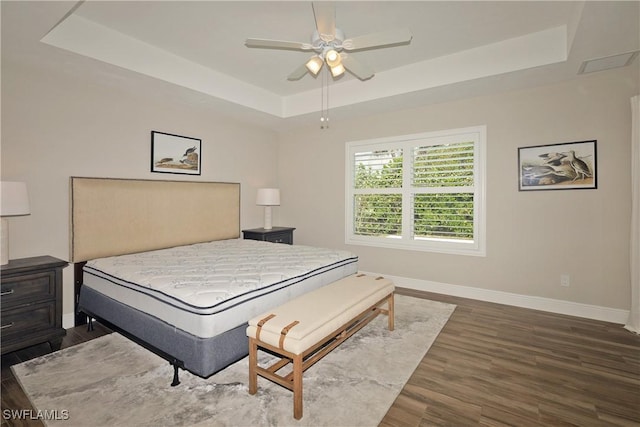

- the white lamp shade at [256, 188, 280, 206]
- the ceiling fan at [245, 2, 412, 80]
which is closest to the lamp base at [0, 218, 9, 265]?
the ceiling fan at [245, 2, 412, 80]

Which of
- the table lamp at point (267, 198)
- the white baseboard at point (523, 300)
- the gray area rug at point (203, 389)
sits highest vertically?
the table lamp at point (267, 198)

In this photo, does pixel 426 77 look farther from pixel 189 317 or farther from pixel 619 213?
pixel 189 317

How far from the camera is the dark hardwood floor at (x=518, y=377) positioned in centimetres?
188

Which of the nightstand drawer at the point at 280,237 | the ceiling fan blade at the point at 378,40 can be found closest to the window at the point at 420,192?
the nightstand drawer at the point at 280,237

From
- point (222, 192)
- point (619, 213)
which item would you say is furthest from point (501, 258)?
point (222, 192)

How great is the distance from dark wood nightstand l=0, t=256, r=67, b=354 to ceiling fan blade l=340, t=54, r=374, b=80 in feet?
10.1

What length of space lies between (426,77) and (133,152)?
3.63m

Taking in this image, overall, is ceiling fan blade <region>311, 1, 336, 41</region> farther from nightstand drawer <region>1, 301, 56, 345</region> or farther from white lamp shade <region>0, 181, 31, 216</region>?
nightstand drawer <region>1, 301, 56, 345</region>

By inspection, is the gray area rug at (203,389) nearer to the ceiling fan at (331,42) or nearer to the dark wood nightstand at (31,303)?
the dark wood nightstand at (31,303)

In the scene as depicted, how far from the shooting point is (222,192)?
15.6 ft

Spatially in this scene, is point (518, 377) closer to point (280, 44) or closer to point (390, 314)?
point (390, 314)

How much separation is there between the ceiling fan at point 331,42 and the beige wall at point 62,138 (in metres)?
2.09

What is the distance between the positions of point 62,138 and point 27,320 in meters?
1.78

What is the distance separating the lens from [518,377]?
7.46 feet
